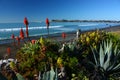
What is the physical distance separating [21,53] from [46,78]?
13.3ft

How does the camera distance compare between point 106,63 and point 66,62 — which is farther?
point 106,63

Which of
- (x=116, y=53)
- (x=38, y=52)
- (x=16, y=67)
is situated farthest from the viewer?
(x=116, y=53)

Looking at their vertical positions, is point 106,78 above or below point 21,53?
below

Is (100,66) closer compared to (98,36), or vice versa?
(100,66)

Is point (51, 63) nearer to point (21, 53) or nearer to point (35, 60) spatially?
point (35, 60)

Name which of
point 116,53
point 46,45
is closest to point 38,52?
point 46,45

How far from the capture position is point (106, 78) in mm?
8703

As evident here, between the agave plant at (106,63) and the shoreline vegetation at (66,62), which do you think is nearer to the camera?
the shoreline vegetation at (66,62)

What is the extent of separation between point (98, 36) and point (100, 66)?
2378 mm

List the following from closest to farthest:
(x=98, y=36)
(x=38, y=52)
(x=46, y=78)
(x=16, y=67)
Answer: (x=46, y=78) → (x=16, y=67) → (x=38, y=52) → (x=98, y=36)

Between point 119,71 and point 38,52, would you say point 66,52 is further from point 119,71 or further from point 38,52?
point 119,71

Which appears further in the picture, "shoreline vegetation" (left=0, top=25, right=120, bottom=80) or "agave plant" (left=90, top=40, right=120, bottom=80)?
"agave plant" (left=90, top=40, right=120, bottom=80)

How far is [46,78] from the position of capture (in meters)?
5.07

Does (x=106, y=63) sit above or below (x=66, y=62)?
below
